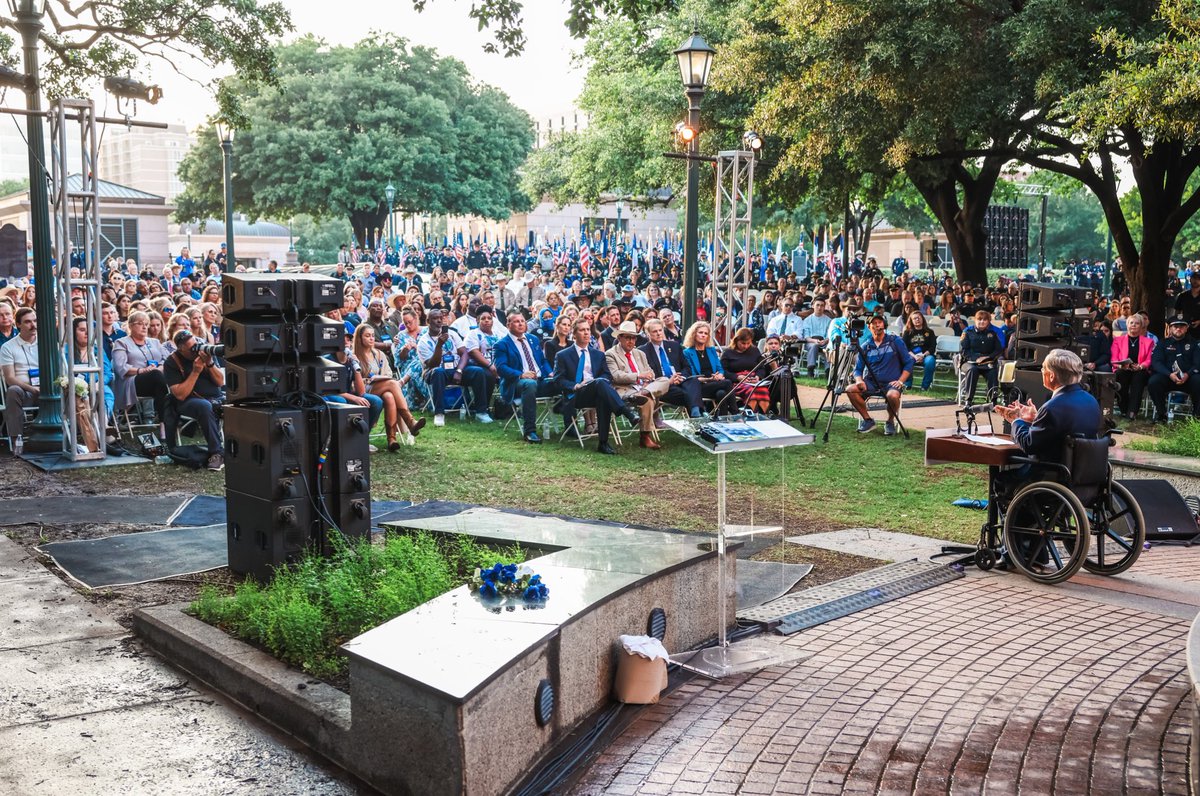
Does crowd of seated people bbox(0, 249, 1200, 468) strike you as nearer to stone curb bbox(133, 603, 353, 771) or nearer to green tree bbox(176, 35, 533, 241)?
stone curb bbox(133, 603, 353, 771)

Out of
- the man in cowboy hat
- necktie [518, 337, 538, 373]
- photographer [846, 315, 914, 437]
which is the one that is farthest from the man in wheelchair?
necktie [518, 337, 538, 373]

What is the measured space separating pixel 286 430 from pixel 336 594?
1407mm

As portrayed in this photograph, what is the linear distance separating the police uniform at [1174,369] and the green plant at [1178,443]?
165 centimetres

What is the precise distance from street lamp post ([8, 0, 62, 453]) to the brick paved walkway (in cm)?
902

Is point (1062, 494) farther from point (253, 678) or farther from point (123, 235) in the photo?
point (123, 235)

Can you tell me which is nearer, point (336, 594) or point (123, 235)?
point (336, 594)

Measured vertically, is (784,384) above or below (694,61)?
below

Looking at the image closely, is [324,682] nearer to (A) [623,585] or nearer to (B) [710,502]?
(A) [623,585]

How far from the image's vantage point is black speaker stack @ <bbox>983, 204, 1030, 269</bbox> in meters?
41.6

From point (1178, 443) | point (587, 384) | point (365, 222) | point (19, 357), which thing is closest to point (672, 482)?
point (587, 384)

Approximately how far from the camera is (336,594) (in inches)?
244

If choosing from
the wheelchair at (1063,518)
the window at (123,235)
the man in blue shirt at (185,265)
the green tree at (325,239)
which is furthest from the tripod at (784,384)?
the green tree at (325,239)

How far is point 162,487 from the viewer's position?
36.3 feet

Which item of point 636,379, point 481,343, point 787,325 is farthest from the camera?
point 787,325
